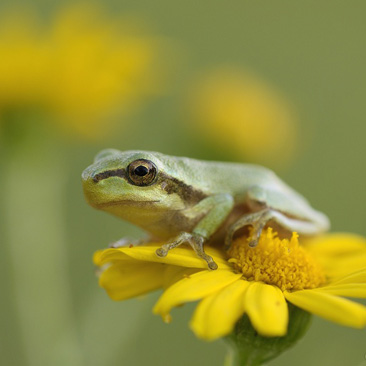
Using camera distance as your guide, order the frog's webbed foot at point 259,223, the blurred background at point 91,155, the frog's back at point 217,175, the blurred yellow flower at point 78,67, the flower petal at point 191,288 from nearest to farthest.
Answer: the flower petal at point 191,288 → the frog's webbed foot at point 259,223 → the frog's back at point 217,175 → the blurred background at point 91,155 → the blurred yellow flower at point 78,67

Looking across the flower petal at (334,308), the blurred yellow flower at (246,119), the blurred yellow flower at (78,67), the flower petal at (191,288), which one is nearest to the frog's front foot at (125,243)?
the flower petal at (191,288)

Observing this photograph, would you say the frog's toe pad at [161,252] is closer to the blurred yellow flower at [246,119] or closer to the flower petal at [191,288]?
the flower petal at [191,288]

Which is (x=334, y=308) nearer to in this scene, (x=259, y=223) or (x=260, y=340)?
(x=260, y=340)

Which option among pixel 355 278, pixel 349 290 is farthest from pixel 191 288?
pixel 355 278

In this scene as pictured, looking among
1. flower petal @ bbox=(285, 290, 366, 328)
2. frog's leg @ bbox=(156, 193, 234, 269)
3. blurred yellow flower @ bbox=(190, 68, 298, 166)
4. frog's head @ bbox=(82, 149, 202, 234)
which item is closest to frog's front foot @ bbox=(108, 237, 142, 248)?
frog's head @ bbox=(82, 149, 202, 234)

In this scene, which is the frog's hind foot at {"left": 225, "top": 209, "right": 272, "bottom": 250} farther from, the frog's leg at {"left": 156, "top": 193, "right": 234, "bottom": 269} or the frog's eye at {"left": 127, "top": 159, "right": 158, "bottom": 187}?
the frog's eye at {"left": 127, "top": 159, "right": 158, "bottom": 187}

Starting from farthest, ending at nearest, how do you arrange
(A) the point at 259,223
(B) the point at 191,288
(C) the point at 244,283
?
(A) the point at 259,223 → (C) the point at 244,283 → (B) the point at 191,288
